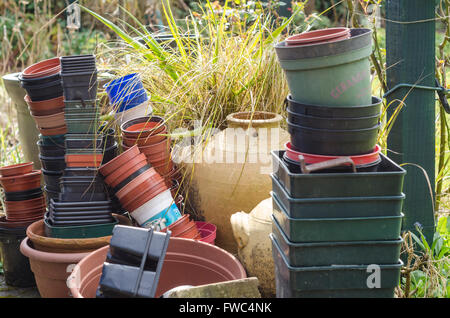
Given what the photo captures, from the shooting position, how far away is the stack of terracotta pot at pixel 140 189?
262 centimetres

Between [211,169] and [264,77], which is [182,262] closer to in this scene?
[211,169]

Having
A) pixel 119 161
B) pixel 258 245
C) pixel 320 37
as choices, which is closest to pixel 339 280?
pixel 258 245

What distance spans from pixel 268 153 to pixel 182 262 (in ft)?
2.51

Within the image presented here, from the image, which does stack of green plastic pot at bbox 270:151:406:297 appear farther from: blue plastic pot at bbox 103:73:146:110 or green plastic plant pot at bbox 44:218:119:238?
blue plastic pot at bbox 103:73:146:110

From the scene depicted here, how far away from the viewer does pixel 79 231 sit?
100 inches

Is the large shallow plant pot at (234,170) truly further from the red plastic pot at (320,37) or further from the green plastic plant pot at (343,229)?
the green plastic plant pot at (343,229)

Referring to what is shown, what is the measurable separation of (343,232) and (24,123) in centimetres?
253

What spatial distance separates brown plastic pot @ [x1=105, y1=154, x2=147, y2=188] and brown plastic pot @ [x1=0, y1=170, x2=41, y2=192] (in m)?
0.55

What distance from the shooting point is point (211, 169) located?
114 inches

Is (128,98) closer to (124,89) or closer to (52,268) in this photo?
(124,89)

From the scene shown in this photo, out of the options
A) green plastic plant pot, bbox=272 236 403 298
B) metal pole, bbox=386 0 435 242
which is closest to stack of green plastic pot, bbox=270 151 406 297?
green plastic plant pot, bbox=272 236 403 298

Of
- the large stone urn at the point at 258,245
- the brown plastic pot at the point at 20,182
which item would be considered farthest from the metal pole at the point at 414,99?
the brown plastic pot at the point at 20,182

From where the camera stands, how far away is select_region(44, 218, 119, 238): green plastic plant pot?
2.54 metres

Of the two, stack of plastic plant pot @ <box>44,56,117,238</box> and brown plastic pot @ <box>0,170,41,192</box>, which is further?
brown plastic pot @ <box>0,170,41,192</box>
